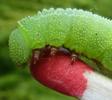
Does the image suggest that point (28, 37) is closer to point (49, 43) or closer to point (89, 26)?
point (49, 43)


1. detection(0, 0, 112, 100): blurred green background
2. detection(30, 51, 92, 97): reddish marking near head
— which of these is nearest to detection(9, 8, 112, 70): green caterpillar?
detection(30, 51, 92, 97): reddish marking near head

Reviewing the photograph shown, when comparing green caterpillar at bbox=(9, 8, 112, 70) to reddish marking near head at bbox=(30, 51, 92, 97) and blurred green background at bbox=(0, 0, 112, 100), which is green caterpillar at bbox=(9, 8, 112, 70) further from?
blurred green background at bbox=(0, 0, 112, 100)

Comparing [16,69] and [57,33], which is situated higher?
[57,33]

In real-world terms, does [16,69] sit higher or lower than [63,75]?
lower

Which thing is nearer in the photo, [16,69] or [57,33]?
[57,33]

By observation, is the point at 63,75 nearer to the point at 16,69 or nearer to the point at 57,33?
the point at 57,33

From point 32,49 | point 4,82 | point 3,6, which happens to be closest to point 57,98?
point 4,82

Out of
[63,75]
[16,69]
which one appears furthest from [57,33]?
[16,69]
